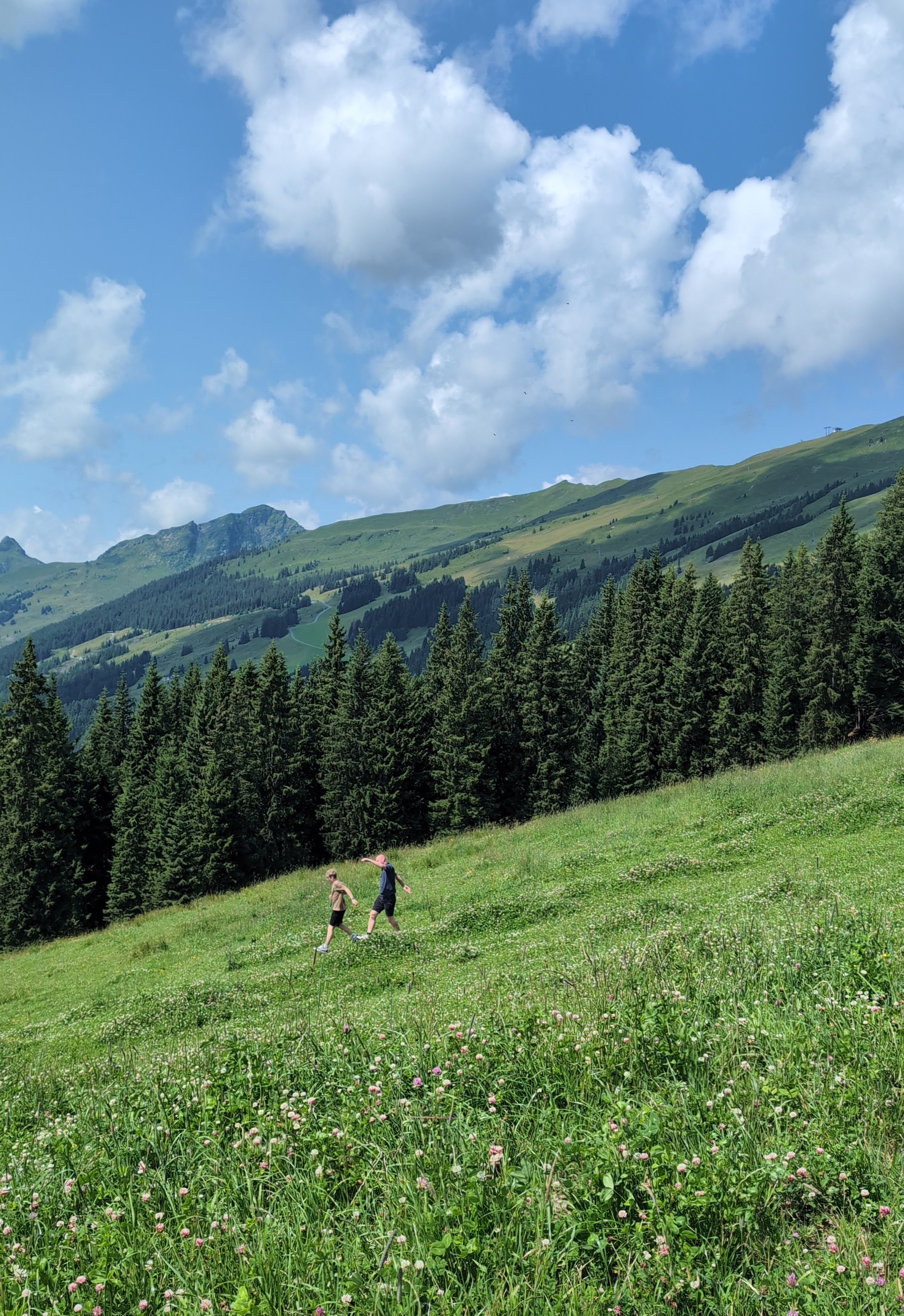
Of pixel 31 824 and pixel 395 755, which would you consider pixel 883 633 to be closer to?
pixel 395 755

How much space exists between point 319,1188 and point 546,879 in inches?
754

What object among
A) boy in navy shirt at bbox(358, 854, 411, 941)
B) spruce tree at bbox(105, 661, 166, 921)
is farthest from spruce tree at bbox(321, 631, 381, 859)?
boy in navy shirt at bbox(358, 854, 411, 941)

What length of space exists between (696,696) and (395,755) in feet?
89.8

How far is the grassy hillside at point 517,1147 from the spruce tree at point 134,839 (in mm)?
52583

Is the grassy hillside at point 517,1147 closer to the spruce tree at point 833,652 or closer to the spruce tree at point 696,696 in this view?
the spruce tree at point 696,696

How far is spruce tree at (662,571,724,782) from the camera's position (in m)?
62.8

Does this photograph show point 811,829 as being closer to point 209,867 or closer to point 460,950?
point 460,950

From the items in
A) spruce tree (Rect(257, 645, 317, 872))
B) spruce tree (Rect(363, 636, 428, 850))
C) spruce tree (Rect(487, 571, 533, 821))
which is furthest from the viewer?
spruce tree (Rect(487, 571, 533, 821))

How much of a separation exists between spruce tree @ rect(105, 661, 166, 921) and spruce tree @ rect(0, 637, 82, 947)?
154 inches

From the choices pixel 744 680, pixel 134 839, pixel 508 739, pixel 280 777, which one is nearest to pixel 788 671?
pixel 744 680

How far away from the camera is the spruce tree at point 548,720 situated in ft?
210

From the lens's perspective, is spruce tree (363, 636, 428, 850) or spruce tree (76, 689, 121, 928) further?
spruce tree (76, 689, 121, 928)

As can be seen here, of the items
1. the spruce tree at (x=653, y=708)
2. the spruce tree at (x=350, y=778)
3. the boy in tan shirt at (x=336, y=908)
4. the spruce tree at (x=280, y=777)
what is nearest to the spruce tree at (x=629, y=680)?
the spruce tree at (x=653, y=708)

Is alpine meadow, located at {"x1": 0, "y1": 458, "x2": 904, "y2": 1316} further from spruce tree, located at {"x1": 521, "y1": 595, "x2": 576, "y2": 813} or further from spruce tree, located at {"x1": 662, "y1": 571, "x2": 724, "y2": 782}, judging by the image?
spruce tree, located at {"x1": 662, "y1": 571, "x2": 724, "y2": 782}
